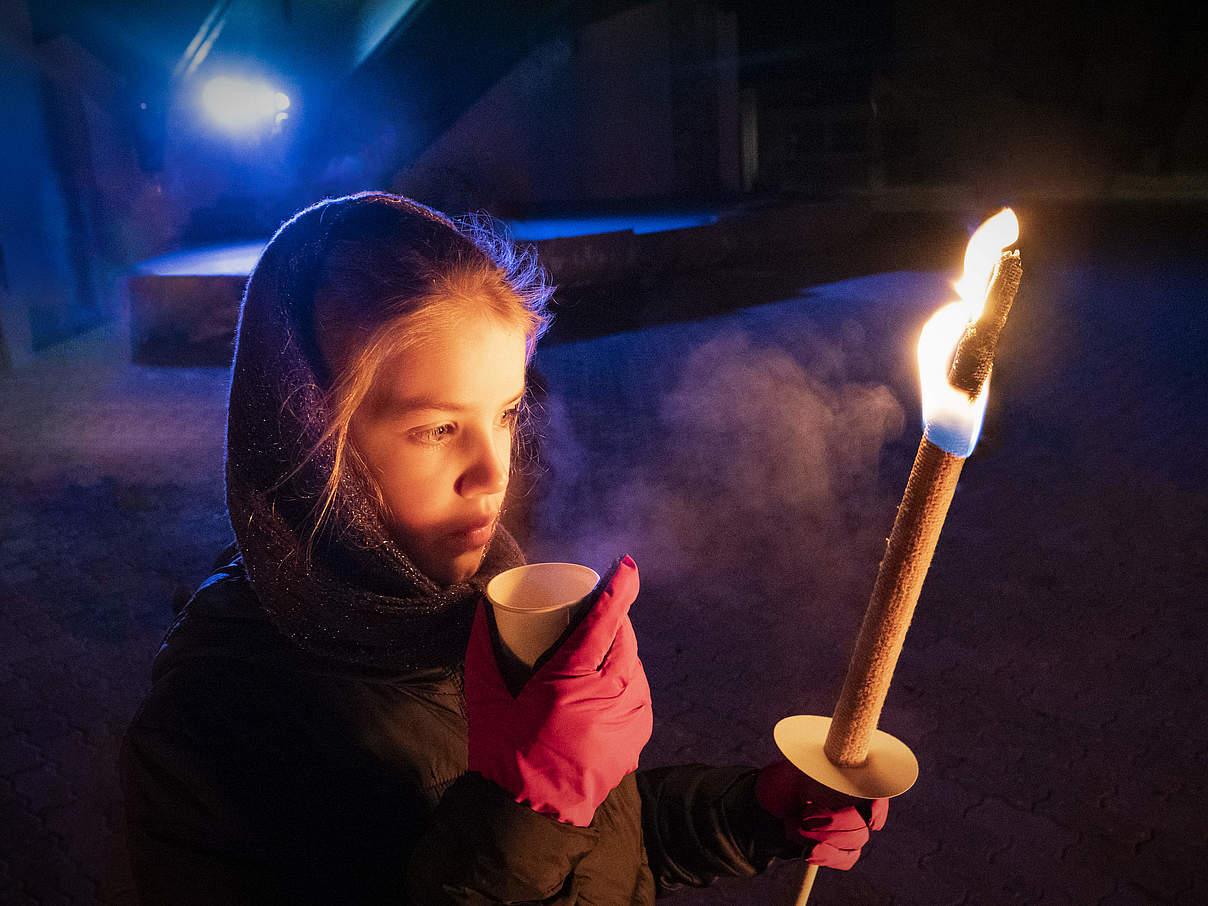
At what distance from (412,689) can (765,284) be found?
9479 mm

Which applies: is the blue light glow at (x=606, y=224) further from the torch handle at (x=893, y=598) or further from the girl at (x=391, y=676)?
the torch handle at (x=893, y=598)

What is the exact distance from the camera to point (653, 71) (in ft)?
47.9

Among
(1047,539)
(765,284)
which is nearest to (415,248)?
(1047,539)

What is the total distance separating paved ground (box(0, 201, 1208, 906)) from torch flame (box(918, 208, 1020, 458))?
770 mm

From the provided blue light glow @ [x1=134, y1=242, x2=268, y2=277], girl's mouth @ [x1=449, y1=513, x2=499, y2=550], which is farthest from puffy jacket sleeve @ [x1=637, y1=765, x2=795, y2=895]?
blue light glow @ [x1=134, y1=242, x2=268, y2=277]

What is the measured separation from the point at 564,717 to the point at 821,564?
3.57 metres

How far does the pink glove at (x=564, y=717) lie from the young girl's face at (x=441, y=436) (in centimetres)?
32

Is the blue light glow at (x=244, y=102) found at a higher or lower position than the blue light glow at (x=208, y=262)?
higher

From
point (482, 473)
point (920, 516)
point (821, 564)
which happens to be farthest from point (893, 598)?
point (821, 564)

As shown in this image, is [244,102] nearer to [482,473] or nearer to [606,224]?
[606,224]

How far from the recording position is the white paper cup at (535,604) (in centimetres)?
107

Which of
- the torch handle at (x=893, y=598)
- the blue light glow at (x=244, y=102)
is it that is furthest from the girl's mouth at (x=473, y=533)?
the blue light glow at (x=244, y=102)

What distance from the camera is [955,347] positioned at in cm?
89

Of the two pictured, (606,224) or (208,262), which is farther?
(606,224)
